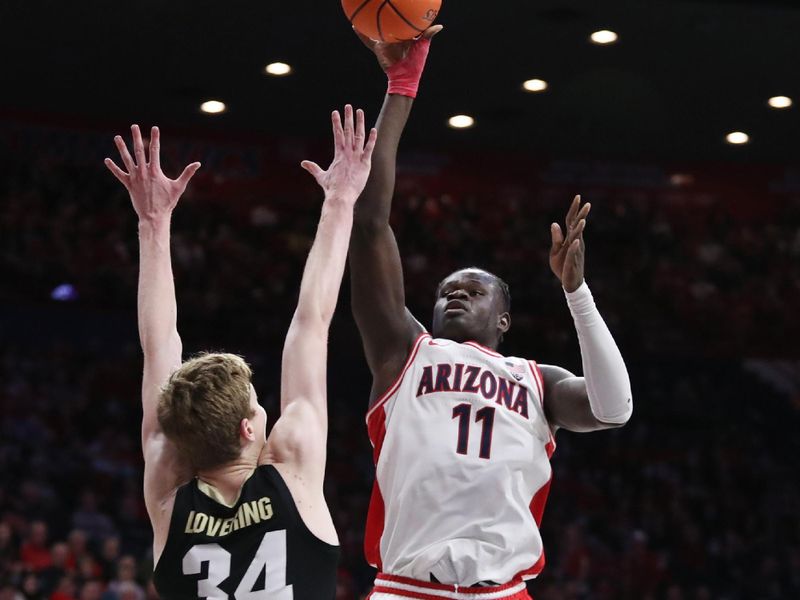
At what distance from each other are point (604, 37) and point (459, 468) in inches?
348

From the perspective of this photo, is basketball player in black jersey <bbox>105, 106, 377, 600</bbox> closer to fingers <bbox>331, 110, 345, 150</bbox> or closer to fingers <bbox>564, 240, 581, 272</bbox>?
fingers <bbox>331, 110, 345, 150</bbox>

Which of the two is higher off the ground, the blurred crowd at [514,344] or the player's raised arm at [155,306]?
the blurred crowd at [514,344]

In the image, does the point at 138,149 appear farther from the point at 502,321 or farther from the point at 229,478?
the point at 502,321

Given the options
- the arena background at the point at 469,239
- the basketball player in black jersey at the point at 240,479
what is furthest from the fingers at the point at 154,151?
the arena background at the point at 469,239

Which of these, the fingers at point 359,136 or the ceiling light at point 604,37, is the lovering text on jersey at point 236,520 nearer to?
the fingers at point 359,136

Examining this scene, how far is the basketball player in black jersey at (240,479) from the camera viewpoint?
117 inches

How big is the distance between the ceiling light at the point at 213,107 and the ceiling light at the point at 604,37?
16.0 ft

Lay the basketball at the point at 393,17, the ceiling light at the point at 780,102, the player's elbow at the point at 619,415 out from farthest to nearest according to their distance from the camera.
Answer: the ceiling light at the point at 780,102 → the basketball at the point at 393,17 → the player's elbow at the point at 619,415

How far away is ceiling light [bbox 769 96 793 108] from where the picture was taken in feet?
47.2

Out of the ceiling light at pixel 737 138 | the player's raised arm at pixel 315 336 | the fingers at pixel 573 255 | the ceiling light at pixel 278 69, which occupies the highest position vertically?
the ceiling light at pixel 737 138

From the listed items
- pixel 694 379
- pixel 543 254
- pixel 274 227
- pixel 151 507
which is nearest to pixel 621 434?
pixel 694 379

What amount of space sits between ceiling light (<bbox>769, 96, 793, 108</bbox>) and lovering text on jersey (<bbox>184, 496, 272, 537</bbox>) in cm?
1257

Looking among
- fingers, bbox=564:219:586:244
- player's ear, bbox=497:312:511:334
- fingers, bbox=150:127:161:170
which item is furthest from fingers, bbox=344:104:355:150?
player's ear, bbox=497:312:511:334

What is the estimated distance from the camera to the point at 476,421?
452 cm
